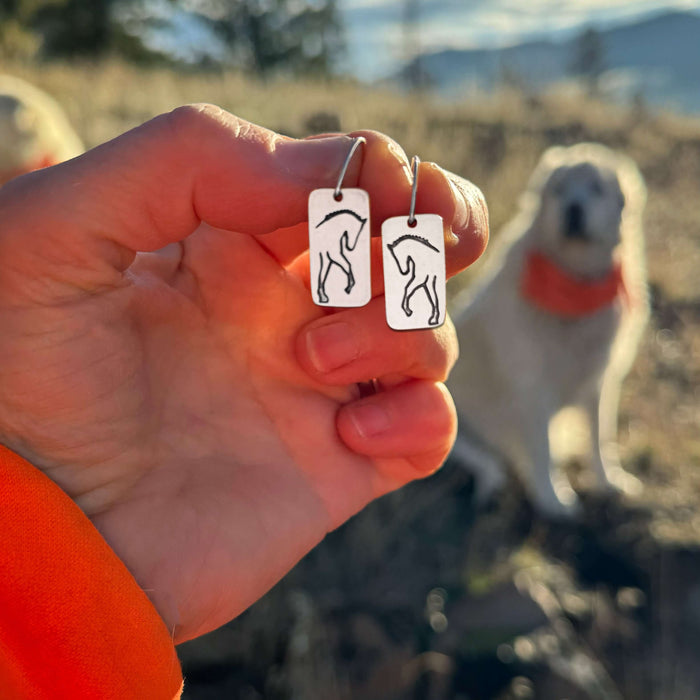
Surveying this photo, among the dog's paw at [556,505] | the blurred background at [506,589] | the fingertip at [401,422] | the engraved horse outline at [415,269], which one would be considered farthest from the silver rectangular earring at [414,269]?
the dog's paw at [556,505]

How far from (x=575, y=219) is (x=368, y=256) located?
2523mm

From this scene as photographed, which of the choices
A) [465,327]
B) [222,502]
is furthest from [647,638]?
[222,502]

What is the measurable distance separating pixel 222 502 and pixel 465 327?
2.67 metres

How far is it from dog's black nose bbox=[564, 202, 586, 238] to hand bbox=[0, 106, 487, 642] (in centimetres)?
225

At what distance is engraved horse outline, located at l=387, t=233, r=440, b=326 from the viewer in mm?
999

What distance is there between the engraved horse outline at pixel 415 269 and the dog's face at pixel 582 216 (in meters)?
2.47

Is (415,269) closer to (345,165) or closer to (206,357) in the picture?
(345,165)

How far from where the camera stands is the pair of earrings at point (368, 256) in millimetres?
960

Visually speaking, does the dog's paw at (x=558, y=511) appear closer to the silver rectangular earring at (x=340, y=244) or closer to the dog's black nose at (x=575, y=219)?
the dog's black nose at (x=575, y=219)

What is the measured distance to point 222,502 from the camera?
46.9 inches

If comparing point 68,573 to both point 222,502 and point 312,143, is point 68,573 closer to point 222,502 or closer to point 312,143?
point 222,502

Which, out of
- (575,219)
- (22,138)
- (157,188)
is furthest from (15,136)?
(575,219)

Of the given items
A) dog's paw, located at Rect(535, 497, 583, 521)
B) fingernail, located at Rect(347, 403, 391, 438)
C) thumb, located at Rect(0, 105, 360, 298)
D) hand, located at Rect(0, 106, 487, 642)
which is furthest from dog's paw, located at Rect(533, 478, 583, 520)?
thumb, located at Rect(0, 105, 360, 298)

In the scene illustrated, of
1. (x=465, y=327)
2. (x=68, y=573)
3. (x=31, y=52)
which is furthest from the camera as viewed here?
(x=31, y=52)
